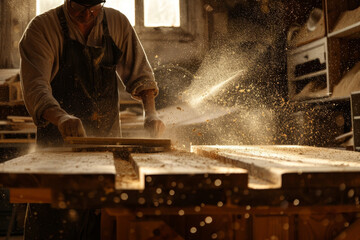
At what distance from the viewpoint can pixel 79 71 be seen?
8.92 ft

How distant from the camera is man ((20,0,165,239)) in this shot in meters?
2.40

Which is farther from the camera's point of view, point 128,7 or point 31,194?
point 128,7

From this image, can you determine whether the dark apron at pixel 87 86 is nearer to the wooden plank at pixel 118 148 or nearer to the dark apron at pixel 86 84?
the dark apron at pixel 86 84

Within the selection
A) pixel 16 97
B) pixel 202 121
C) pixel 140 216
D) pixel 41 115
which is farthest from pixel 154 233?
pixel 16 97

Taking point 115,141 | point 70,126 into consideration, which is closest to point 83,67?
point 70,126

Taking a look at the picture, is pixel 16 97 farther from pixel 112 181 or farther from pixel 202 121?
pixel 112 181

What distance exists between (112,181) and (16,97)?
14.5 ft

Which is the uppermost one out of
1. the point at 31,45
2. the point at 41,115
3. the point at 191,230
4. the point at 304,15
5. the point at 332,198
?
the point at 304,15

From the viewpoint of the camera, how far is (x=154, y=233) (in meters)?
1.33

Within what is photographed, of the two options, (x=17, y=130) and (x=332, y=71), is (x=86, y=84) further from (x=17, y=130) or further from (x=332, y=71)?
(x=332, y=71)

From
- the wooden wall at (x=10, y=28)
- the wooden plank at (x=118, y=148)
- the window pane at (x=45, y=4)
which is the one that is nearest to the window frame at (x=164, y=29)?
the window pane at (x=45, y=4)

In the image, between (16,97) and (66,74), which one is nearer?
(66,74)

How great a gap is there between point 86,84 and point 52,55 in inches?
11.5

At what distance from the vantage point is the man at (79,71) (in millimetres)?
2404
